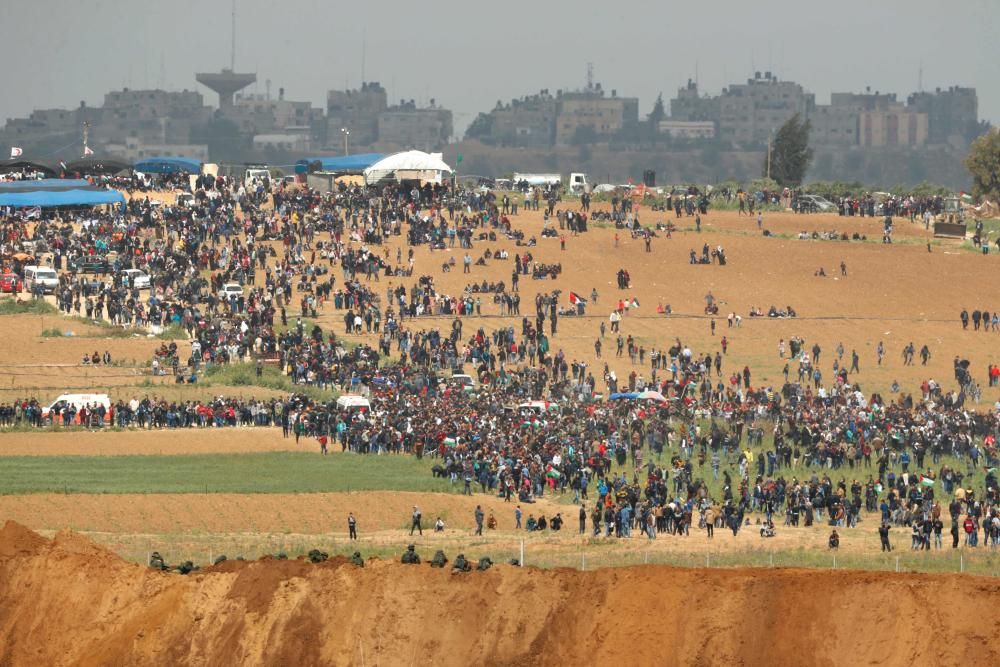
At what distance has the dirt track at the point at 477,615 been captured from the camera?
24.0 m

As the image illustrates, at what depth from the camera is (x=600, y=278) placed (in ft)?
266

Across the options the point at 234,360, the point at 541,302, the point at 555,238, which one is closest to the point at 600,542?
the point at 234,360

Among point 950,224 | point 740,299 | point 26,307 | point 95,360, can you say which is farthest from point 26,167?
point 950,224

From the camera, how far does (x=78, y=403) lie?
56.2m

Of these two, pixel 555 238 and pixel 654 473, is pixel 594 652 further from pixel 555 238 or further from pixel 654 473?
pixel 555 238

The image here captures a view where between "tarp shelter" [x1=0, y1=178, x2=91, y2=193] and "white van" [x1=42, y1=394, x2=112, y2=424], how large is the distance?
3080 cm

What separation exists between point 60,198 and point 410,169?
61.6ft

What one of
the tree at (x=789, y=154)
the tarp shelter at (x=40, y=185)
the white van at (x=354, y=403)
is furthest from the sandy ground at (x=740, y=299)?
the tree at (x=789, y=154)

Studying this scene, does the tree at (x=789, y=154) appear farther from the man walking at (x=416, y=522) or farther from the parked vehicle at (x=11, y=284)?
the man walking at (x=416, y=522)

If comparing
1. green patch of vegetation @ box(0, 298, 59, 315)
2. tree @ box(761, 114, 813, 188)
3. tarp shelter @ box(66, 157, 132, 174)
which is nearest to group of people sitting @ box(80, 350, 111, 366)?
green patch of vegetation @ box(0, 298, 59, 315)

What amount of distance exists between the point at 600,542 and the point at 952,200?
7110 cm

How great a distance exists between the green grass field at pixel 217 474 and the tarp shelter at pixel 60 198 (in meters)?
32.9

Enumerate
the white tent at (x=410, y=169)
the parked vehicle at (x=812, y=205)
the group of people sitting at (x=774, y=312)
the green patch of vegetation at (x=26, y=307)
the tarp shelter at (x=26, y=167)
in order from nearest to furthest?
the green patch of vegetation at (x=26, y=307)
the group of people sitting at (x=774, y=312)
the white tent at (x=410, y=169)
the tarp shelter at (x=26, y=167)
the parked vehicle at (x=812, y=205)

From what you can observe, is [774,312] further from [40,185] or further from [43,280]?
[40,185]
